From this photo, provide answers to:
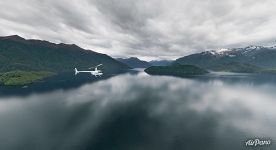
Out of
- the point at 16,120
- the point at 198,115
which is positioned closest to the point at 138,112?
the point at 198,115

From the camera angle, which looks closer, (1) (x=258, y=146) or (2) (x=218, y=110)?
(1) (x=258, y=146)

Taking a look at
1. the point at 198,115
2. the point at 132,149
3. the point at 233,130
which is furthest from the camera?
the point at 198,115

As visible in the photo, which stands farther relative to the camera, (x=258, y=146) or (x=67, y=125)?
(x=67, y=125)

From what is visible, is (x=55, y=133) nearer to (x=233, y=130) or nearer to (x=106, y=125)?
(x=106, y=125)

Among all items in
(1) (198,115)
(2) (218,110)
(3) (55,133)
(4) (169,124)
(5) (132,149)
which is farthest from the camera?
(2) (218,110)

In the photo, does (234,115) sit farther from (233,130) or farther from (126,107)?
(126,107)

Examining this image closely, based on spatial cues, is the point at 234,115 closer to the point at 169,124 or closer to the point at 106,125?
the point at 169,124

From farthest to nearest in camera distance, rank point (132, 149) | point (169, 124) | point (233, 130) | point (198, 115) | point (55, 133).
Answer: point (198, 115) → point (169, 124) → point (233, 130) → point (55, 133) → point (132, 149)

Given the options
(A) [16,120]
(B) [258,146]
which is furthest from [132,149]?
(A) [16,120]

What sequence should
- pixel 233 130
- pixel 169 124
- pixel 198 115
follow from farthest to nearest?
pixel 198 115 < pixel 169 124 < pixel 233 130
